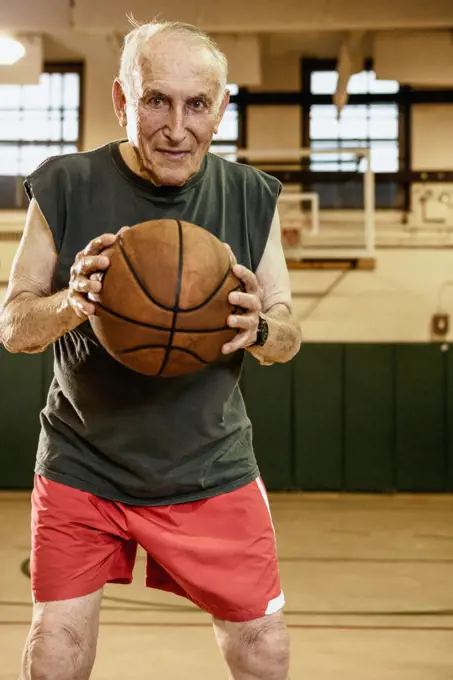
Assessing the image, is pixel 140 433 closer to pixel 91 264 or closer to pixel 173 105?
pixel 91 264

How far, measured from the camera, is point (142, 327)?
4.73ft

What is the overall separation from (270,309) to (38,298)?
54 cm

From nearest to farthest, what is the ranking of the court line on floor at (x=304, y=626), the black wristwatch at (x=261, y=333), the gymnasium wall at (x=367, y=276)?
1. the black wristwatch at (x=261, y=333)
2. the court line on floor at (x=304, y=626)
3. the gymnasium wall at (x=367, y=276)

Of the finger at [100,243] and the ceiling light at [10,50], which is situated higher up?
the ceiling light at [10,50]

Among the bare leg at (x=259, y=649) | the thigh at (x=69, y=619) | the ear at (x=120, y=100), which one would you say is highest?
the ear at (x=120, y=100)

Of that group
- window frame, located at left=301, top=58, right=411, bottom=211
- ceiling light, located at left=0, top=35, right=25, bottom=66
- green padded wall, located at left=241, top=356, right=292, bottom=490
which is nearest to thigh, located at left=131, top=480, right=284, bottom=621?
green padded wall, located at left=241, top=356, right=292, bottom=490

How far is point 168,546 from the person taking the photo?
170 cm

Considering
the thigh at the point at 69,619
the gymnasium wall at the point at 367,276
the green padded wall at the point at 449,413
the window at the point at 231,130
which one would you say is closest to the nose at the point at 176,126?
the thigh at the point at 69,619

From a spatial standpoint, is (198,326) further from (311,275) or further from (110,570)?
(311,275)

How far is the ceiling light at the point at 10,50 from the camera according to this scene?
258 inches

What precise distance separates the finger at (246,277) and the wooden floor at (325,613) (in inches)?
85.5

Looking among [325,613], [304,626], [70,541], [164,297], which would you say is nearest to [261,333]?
[164,297]

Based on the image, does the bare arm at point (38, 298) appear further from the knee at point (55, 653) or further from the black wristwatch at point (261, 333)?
the knee at point (55, 653)

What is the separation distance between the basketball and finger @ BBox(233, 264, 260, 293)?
0.02m
